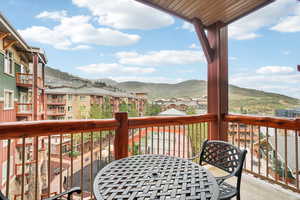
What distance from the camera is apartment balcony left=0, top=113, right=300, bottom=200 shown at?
1.85 metres

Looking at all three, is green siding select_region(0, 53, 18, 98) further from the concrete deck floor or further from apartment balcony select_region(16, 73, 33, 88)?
the concrete deck floor

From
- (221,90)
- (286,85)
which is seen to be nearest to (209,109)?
(221,90)

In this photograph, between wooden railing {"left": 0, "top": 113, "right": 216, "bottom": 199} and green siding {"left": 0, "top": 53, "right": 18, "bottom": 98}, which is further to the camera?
green siding {"left": 0, "top": 53, "right": 18, "bottom": 98}

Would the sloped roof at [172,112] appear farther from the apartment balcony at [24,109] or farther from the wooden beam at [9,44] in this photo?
the wooden beam at [9,44]

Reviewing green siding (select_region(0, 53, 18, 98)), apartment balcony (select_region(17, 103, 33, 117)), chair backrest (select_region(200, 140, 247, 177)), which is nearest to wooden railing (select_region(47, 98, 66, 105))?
apartment balcony (select_region(17, 103, 33, 117))

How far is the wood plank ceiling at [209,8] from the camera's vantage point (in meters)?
2.71

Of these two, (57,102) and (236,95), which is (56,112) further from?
(236,95)

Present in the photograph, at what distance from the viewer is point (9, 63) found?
6.05ft

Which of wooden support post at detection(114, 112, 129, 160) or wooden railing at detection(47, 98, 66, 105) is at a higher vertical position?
wooden railing at detection(47, 98, 66, 105)

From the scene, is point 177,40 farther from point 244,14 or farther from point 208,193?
point 208,193

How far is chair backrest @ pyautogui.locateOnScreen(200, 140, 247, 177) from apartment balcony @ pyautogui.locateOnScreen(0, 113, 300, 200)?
83 cm

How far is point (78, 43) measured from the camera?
2385mm

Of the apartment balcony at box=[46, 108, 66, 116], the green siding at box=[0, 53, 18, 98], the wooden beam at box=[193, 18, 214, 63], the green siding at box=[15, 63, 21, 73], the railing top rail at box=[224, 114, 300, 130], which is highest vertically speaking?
the wooden beam at box=[193, 18, 214, 63]

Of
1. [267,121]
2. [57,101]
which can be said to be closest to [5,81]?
[57,101]
